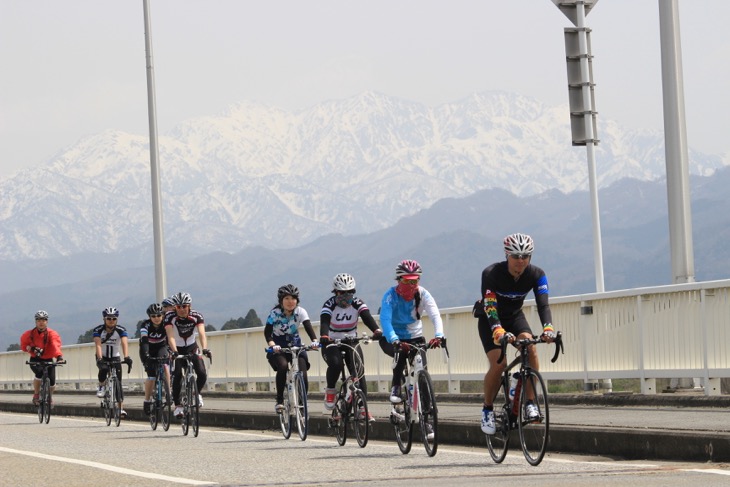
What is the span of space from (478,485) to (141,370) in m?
26.8

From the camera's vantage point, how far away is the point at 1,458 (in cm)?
1448

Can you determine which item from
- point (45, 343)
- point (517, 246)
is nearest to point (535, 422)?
point (517, 246)

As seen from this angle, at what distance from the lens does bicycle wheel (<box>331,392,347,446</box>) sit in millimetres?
15523

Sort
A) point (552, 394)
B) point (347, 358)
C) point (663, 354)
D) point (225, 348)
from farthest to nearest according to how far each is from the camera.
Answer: point (225, 348), point (552, 394), point (663, 354), point (347, 358)

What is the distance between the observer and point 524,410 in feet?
38.1

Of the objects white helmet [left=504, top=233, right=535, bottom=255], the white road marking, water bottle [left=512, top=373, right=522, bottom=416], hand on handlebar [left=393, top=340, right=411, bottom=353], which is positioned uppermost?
white helmet [left=504, top=233, right=535, bottom=255]

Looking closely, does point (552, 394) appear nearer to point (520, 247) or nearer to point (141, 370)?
point (520, 247)

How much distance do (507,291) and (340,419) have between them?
414 cm

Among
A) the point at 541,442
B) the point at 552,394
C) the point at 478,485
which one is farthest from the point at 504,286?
the point at 552,394

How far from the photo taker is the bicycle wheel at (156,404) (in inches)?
792

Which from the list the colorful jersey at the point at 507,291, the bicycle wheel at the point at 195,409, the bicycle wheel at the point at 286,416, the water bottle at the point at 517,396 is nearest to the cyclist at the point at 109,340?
the bicycle wheel at the point at 195,409

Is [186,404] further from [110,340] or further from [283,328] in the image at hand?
[110,340]

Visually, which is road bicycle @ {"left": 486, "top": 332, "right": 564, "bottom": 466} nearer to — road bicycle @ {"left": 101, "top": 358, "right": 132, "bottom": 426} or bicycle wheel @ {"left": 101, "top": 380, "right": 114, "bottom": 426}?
road bicycle @ {"left": 101, "top": 358, "right": 132, "bottom": 426}

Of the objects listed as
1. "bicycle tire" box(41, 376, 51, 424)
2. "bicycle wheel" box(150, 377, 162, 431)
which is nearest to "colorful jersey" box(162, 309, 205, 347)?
"bicycle wheel" box(150, 377, 162, 431)
